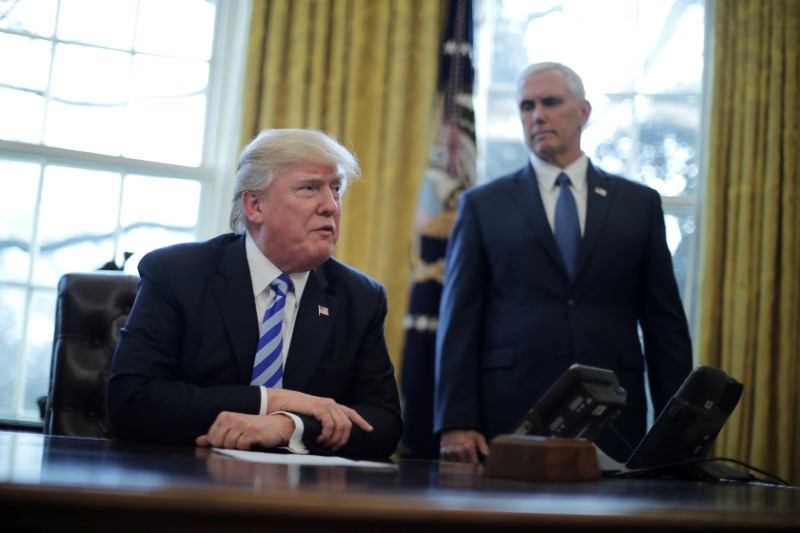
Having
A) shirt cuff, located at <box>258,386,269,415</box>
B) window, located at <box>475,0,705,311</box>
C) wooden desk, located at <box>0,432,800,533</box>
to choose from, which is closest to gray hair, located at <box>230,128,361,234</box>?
shirt cuff, located at <box>258,386,269,415</box>

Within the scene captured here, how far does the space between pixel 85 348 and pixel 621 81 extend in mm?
3060

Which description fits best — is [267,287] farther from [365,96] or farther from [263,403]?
[365,96]

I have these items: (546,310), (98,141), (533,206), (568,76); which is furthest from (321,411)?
(98,141)

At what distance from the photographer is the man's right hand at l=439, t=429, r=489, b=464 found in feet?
9.18

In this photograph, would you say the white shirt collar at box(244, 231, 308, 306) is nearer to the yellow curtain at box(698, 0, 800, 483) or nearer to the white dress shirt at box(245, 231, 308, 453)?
the white dress shirt at box(245, 231, 308, 453)

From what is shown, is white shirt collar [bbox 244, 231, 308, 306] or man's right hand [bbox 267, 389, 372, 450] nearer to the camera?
man's right hand [bbox 267, 389, 372, 450]

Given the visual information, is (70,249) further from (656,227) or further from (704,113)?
(704,113)

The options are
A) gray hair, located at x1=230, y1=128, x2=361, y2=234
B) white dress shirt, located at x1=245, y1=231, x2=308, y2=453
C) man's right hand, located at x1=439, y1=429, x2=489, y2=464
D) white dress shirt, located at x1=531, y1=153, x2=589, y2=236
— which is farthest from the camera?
white dress shirt, located at x1=531, y1=153, x2=589, y2=236

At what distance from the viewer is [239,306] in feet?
7.17

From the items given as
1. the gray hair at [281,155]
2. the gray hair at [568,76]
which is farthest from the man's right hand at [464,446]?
the gray hair at [568,76]

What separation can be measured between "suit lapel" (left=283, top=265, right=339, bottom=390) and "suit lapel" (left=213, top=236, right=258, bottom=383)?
10 centimetres

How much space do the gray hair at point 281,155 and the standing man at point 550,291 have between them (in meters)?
0.79

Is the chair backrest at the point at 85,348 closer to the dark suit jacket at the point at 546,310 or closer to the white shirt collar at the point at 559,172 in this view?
the dark suit jacket at the point at 546,310

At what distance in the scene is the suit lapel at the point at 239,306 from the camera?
6.98ft
